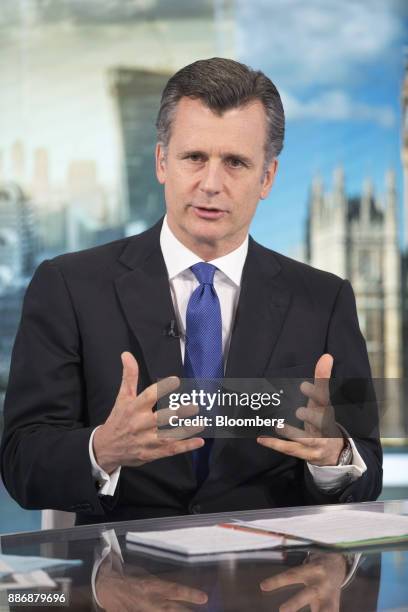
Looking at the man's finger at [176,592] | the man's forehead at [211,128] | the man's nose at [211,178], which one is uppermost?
Answer: the man's forehead at [211,128]

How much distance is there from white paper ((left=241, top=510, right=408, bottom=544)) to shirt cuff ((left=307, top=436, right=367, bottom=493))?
0.53 feet

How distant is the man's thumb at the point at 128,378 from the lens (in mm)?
1614

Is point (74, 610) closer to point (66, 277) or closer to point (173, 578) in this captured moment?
point (173, 578)

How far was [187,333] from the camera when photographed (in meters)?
2.02

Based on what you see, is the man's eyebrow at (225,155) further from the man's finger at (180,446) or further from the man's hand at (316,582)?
the man's hand at (316,582)

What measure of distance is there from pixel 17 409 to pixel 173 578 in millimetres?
832

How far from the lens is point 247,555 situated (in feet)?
A: 4.42

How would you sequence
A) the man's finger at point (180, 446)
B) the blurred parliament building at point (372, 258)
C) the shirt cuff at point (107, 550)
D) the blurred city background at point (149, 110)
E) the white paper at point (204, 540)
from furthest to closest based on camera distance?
1. the blurred parliament building at point (372, 258)
2. the blurred city background at point (149, 110)
3. the man's finger at point (180, 446)
4. the white paper at point (204, 540)
5. the shirt cuff at point (107, 550)

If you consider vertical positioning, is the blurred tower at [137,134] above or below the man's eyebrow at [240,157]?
above

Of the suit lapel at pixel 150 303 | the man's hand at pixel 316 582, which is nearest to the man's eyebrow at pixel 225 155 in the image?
the suit lapel at pixel 150 303

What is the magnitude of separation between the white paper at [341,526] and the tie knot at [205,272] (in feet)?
2.02

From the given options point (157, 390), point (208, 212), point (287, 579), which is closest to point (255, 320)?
point (208, 212)

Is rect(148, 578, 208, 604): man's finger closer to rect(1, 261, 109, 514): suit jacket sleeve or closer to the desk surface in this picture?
the desk surface

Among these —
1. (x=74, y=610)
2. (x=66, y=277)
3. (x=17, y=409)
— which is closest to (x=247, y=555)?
(x=74, y=610)
